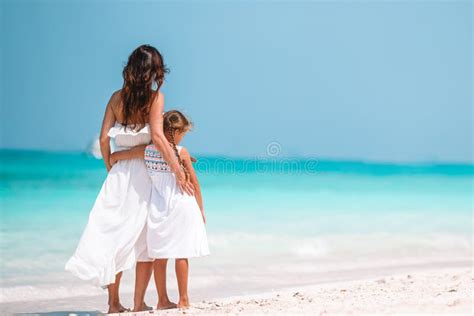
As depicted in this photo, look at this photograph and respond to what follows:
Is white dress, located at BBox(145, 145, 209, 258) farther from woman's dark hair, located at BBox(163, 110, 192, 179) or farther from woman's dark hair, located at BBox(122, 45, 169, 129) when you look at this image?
woman's dark hair, located at BBox(122, 45, 169, 129)

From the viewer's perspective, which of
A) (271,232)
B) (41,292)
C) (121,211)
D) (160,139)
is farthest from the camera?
(271,232)

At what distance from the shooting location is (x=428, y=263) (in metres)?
6.83

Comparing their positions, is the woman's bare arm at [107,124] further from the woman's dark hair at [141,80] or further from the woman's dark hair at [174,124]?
the woman's dark hair at [174,124]

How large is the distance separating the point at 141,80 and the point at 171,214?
803 mm

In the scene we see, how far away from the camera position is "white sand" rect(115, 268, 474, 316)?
12.6ft

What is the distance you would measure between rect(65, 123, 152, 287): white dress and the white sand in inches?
15.1

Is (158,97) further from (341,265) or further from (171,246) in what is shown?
(341,265)

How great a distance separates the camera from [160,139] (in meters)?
4.15

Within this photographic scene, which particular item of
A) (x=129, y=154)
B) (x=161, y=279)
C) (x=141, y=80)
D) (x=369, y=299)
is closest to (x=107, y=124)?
(x=129, y=154)

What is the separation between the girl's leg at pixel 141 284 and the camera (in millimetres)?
4332

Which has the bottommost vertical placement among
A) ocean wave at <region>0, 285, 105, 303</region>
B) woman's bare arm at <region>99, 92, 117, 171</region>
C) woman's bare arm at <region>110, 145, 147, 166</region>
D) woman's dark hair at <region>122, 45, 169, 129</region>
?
ocean wave at <region>0, 285, 105, 303</region>

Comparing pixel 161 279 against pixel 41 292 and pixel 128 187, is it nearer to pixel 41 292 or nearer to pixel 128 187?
pixel 128 187

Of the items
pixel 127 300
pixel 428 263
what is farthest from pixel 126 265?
pixel 428 263

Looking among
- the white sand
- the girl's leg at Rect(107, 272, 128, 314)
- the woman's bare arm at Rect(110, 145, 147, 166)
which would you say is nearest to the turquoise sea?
the white sand
